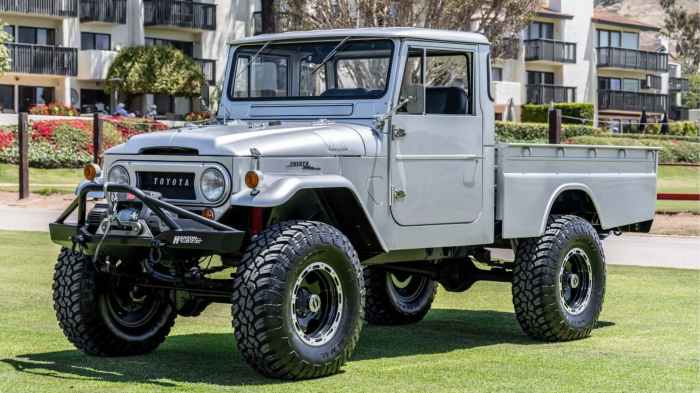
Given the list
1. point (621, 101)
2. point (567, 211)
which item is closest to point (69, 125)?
point (567, 211)

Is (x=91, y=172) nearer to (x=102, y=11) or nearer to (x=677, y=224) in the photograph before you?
(x=677, y=224)

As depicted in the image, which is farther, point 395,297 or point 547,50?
point 547,50

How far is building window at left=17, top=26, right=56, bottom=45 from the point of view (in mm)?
53000

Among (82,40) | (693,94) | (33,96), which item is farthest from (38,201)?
(693,94)

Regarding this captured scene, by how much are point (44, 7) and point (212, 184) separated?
45.9 metres

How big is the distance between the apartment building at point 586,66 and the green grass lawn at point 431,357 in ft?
179

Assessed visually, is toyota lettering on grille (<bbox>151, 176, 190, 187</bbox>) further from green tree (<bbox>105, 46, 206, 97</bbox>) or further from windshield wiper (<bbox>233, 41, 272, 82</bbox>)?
green tree (<bbox>105, 46, 206, 97</bbox>)

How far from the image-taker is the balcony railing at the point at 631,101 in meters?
77.6

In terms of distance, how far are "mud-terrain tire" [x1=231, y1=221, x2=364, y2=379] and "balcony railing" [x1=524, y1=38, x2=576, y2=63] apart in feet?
210

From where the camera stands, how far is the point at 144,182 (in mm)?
9000

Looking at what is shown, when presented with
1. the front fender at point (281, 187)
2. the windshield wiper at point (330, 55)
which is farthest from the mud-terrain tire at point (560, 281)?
the front fender at point (281, 187)

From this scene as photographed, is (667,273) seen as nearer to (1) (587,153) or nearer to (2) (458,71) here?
(1) (587,153)

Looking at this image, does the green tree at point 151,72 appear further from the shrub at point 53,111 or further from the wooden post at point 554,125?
the wooden post at point 554,125

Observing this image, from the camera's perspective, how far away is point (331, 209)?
30.3 ft
